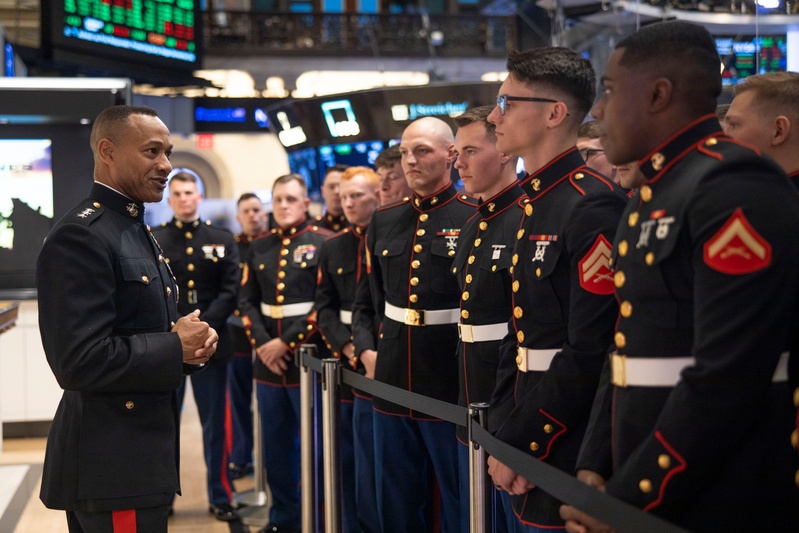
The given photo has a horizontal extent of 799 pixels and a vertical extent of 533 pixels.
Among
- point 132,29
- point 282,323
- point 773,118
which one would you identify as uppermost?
point 132,29

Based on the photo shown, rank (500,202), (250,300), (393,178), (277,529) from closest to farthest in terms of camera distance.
→ (500,202) < (393,178) < (277,529) < (250,300)

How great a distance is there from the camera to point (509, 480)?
2.17 meters

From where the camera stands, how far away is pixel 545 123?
2379 millimetres

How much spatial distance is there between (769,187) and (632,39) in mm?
428

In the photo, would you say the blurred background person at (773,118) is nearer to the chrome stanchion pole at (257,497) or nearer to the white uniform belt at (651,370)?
the white uniform belt at (651,370)

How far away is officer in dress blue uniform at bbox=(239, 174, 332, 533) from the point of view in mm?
4719

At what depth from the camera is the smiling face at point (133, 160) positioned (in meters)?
2.65

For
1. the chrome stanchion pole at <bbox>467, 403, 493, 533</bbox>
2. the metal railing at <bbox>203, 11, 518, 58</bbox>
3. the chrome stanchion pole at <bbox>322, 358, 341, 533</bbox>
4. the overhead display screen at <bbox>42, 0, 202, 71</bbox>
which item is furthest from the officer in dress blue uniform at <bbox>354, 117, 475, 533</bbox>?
the metal railing at <bbox>203, 11, 518, 58</bbox>

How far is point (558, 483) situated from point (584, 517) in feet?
0.36

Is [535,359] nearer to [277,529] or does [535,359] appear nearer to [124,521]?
[124,521]

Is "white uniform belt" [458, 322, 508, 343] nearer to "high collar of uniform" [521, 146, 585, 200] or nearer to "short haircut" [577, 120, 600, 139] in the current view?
"high collar of uniform" [521, 146, 585, 200]

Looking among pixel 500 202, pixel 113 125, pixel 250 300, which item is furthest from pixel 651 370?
pixel 250 300

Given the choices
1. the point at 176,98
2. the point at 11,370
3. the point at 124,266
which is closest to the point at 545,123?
the point at 124,266

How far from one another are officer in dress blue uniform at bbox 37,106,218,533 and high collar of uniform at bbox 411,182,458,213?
1212 mm
